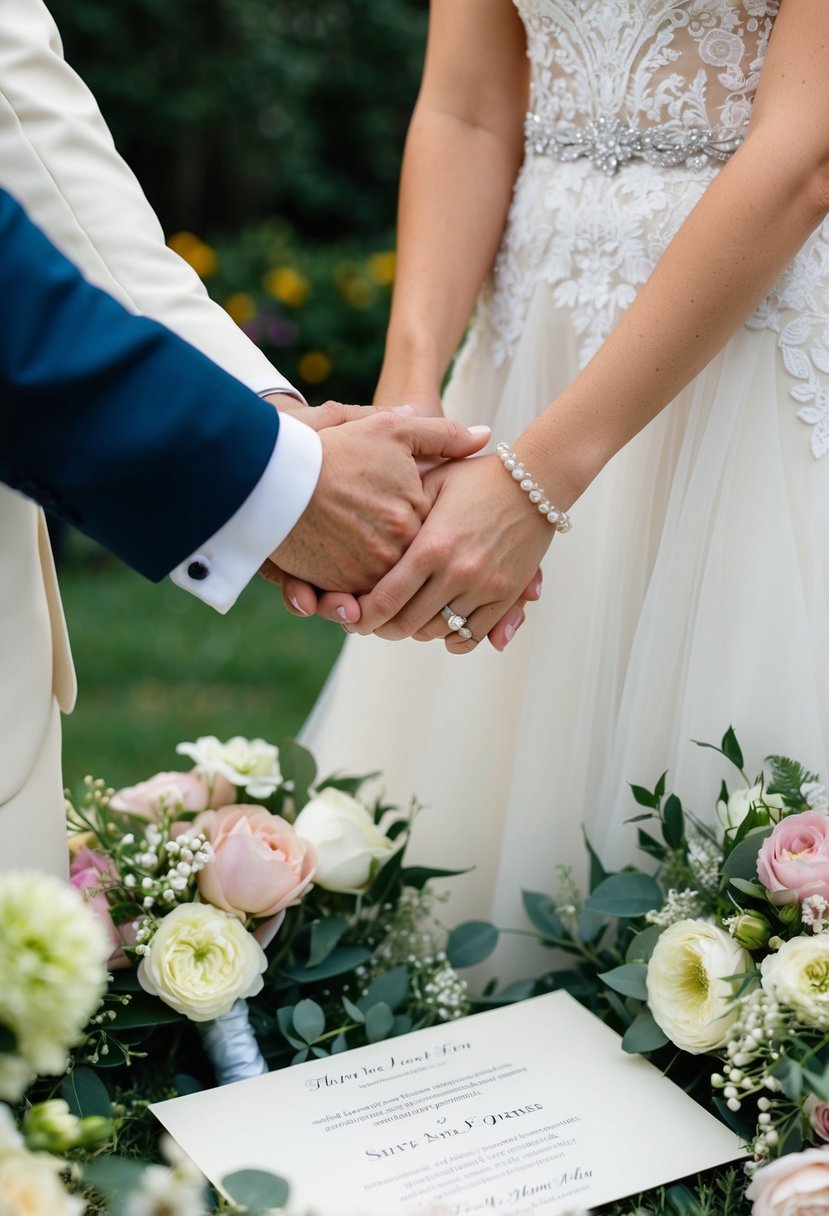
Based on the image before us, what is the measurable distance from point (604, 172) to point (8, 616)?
0.99 meters

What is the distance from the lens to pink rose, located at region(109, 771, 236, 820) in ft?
5.36

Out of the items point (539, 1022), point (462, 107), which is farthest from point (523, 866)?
point (462, 107)

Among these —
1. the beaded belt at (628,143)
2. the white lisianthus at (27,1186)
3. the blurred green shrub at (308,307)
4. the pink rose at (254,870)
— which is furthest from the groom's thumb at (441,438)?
the blurred green shrub at (308,307)

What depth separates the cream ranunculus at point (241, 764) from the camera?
162cm

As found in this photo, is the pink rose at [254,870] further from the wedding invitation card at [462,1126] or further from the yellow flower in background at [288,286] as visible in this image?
the yellow flower in background at [288,286]

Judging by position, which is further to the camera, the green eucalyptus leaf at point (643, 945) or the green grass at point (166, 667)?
the green grass at point (166, 667)

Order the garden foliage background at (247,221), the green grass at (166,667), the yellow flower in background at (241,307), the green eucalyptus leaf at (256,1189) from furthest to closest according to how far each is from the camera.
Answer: the yellow flower in background at (241,307) → the garden foliage background at (247,221) → the green grass at (166,667) → the green eucalyptus leaf at (256,1189)

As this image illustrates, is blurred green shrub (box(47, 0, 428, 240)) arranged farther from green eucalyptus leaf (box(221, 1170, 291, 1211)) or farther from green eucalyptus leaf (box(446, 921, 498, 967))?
green eucalyptus leaf (box(221, 1170, 291, 1211))

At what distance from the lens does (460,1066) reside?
52.9 inches

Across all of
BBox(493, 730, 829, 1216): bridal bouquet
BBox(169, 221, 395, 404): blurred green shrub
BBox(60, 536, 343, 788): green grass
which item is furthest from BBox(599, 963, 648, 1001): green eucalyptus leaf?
BBox(169, 221, 395, 404): blurred green shrub

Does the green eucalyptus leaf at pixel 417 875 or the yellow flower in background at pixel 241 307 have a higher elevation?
the green eucalyptus leaf at pixel 417 875

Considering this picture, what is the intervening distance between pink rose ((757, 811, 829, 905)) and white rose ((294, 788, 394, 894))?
0.48m

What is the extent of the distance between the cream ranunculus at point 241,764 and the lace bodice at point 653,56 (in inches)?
37.3

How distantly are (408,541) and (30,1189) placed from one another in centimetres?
95
